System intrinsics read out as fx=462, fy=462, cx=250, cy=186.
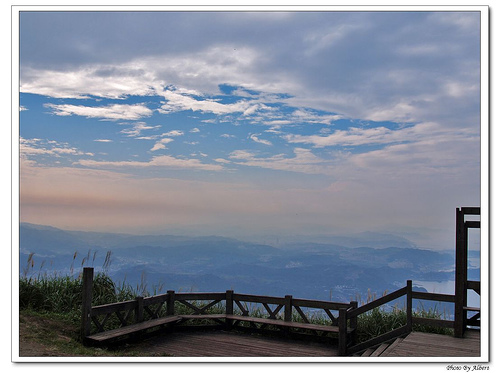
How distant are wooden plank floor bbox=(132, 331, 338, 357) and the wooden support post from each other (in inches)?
75.2

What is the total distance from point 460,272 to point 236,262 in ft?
56.8

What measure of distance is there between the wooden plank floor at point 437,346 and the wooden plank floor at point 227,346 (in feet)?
4.02

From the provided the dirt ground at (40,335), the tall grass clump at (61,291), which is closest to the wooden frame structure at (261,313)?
the dirt ground at (40,335)

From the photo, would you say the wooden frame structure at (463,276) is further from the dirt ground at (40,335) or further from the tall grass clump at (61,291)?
the tall grass clump at (61,291)

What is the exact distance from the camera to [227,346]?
24.5ft

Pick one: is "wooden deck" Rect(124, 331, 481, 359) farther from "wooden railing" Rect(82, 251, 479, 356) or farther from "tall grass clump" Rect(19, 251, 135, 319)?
"tall grass clump" Rect(19, 251, 135, 319)

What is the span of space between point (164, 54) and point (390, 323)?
21.7 ft

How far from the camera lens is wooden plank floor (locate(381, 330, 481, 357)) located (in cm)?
611

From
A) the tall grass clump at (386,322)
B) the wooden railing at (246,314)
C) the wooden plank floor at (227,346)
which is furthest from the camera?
the tall grass clump at (386,322)

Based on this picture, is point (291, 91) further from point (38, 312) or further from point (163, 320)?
point (38, 312)

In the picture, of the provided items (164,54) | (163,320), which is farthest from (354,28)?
(163,320)

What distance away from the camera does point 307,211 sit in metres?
9.69

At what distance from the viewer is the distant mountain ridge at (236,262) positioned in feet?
29.2

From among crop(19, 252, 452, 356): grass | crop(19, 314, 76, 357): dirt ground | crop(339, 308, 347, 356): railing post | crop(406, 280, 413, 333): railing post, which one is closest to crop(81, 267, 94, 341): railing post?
crop(19, 314, 76, 357): dirt ground
